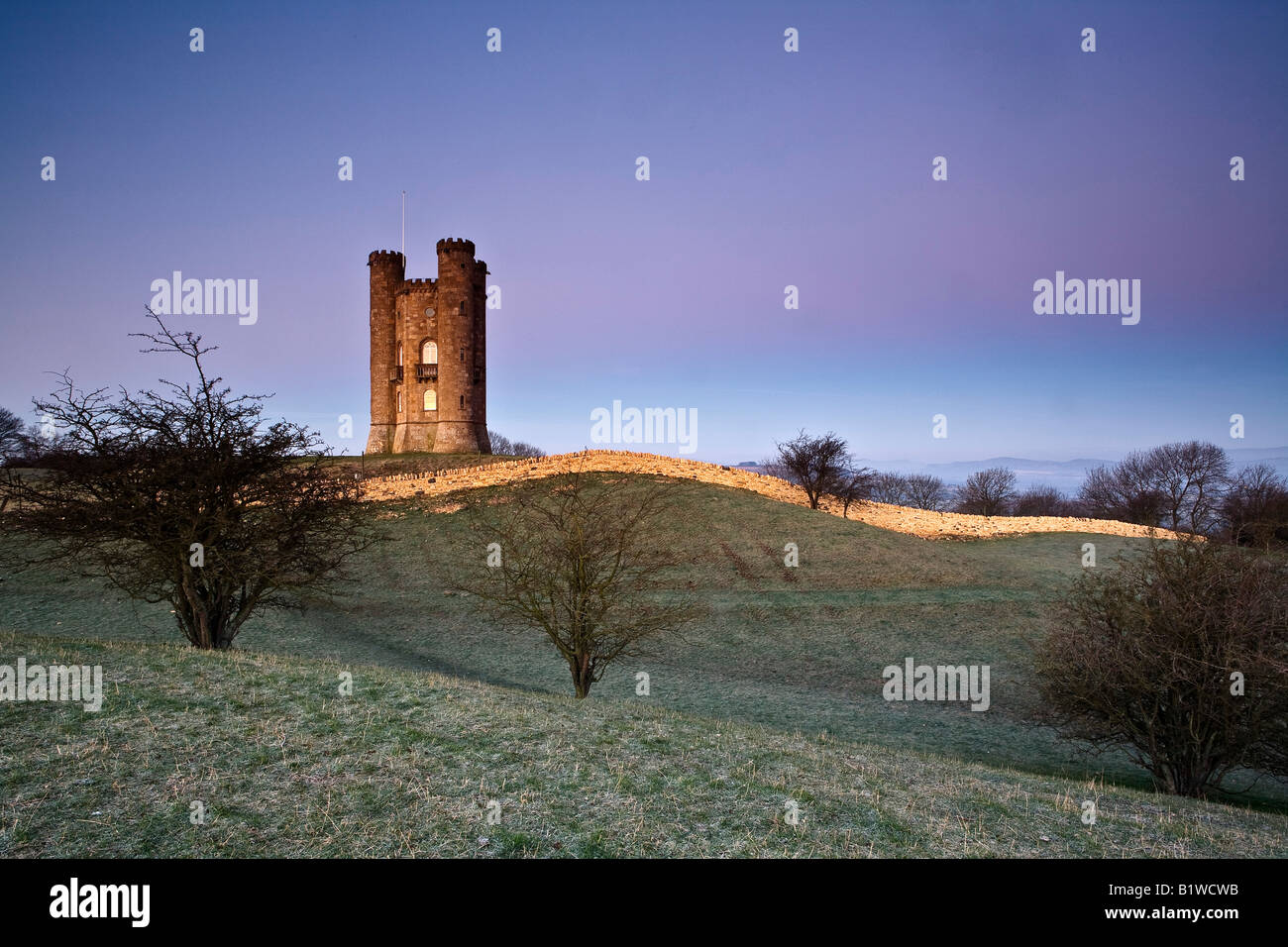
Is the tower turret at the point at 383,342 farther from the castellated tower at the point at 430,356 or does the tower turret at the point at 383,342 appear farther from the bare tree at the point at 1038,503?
the bare tree at the point at 1038,503

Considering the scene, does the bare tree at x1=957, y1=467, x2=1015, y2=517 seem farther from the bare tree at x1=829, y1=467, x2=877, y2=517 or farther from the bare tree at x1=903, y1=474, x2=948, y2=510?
the bare tree at x1=829, y1=467, x2=877, y2=517

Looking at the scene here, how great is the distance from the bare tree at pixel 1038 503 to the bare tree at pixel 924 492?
35.8 ft

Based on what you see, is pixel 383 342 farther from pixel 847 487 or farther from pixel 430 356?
pixel 847 487

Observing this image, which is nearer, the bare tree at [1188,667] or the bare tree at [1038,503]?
the bare tree at [1188,667]

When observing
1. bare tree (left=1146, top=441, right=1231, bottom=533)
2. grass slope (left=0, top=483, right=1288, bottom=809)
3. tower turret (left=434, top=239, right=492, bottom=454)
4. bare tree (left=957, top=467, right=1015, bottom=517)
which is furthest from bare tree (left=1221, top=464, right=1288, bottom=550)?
tower turret (left=434, top=239, right=492, bottom=454)

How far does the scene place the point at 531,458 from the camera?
52250 mm

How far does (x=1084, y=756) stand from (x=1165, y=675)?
6.43m

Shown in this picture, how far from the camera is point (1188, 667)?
13.5 m

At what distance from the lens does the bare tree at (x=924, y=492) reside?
10750cm

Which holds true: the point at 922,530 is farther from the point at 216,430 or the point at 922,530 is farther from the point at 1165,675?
the point at 216,430

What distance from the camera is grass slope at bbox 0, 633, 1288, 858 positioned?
7.45m

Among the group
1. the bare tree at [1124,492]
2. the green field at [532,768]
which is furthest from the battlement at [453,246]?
the bare tree at [1124,492]
